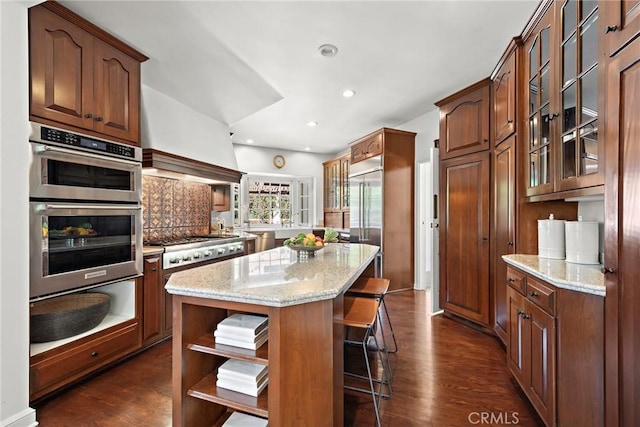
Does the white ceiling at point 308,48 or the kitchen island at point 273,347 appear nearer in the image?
the kitchen island at point 273,347

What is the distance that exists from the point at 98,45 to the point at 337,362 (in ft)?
8.91

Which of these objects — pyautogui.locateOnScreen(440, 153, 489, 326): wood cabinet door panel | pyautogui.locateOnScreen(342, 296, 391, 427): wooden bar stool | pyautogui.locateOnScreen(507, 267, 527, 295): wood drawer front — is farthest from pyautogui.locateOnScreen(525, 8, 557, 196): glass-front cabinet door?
pyautogui.locateOnScreen(342, 296, 391, 427): wooden bar stool

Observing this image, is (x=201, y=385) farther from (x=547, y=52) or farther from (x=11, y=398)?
(x=547, y=52)

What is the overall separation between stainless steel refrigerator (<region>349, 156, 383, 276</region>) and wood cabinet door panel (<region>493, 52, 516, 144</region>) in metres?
1.87

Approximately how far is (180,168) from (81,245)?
1343 mm

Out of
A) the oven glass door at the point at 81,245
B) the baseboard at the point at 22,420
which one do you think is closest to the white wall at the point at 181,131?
the oven glass door at the point at 81,245

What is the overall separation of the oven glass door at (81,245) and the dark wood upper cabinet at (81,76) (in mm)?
578

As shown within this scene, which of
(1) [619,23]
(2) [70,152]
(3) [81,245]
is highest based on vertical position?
(1) [619,23]

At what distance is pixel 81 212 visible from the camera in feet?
6.72

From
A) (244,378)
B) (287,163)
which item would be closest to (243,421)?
(244,378)

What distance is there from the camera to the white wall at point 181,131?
9.83 feet

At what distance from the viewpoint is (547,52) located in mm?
2035

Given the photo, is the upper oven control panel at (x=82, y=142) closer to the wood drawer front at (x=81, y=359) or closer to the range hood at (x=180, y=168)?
the range hood at (x=180, y=168)

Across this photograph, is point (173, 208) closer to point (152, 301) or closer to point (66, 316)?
point (152, 301)
